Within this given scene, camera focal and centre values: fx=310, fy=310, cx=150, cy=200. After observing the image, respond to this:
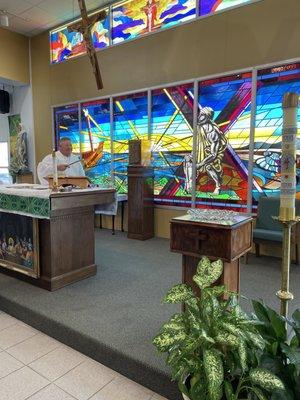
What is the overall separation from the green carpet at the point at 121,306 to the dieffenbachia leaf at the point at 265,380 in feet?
2.46

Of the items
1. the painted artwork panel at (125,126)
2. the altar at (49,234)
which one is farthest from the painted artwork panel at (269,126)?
the altar at (49,234)

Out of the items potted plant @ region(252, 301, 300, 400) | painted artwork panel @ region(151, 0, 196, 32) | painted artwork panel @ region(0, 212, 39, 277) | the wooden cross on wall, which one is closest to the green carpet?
painted artwork panel @ region(0, 212, 39, 277)

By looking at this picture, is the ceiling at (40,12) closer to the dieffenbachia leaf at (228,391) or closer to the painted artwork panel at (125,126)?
the painted artwork panel at (125,126)

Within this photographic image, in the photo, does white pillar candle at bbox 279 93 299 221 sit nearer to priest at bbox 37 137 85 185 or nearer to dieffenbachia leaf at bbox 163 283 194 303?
dieffenbachia leaf at bbox 163 283 194 303

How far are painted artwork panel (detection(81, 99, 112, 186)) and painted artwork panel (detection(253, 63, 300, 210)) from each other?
2.79 metres

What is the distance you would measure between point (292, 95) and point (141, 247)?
347 centimetres

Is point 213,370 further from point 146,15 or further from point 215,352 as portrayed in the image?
point 146,15

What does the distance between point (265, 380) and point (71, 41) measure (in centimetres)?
671

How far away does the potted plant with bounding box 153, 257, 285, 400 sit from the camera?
1224mm

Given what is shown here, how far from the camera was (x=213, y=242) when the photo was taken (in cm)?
189

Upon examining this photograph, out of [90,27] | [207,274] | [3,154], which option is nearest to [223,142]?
[90,27]

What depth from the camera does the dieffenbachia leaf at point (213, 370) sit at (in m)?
1.17

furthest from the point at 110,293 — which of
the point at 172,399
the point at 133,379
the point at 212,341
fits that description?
the point at 212,341

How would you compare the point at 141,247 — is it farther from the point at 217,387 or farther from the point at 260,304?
the point at 217,387
